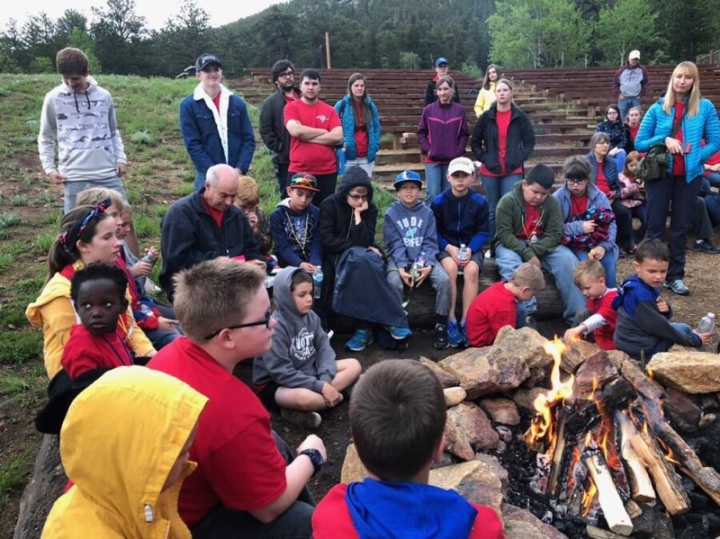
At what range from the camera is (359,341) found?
4.74m

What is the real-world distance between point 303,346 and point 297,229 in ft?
5.03

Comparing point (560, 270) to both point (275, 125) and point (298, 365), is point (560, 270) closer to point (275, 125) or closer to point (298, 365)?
point (298, 365)

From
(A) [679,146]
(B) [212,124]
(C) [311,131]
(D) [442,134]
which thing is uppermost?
(B) [212,124]

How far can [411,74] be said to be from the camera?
21.4 meters

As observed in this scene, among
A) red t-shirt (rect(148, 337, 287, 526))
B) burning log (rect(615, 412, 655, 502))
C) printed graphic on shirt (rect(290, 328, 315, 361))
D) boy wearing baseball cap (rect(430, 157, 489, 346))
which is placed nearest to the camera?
red t-shirt (rect(148, 337, 287, 526))

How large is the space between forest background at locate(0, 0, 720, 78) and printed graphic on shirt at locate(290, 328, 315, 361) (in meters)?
31.1

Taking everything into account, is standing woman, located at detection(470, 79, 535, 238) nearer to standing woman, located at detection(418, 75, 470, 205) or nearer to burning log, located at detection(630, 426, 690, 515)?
standing woman, located at detection(418, 75, 470, 205)

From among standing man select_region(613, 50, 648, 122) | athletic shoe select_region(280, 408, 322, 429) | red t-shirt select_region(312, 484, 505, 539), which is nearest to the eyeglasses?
red t-shirt select_region(312, 484, 505, 539)

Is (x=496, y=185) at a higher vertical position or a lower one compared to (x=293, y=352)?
higher

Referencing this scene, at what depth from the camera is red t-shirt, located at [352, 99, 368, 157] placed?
21.9 ft

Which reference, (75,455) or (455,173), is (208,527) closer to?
(75,455)

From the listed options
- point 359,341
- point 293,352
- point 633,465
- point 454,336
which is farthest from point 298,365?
point 633,465

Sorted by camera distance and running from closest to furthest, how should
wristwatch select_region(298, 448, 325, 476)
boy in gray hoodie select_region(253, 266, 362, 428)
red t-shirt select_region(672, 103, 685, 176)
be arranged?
1. wristwatch select_region(298, 448, 325, 476)
2. boy in gray hoodie select_region(253, 266, 362, 428)
3. red t-shirt select_region(672, 103, 685, 176)

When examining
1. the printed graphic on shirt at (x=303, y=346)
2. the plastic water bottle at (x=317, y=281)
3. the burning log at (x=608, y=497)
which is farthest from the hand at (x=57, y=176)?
the burning log at (x=608, y=497)
